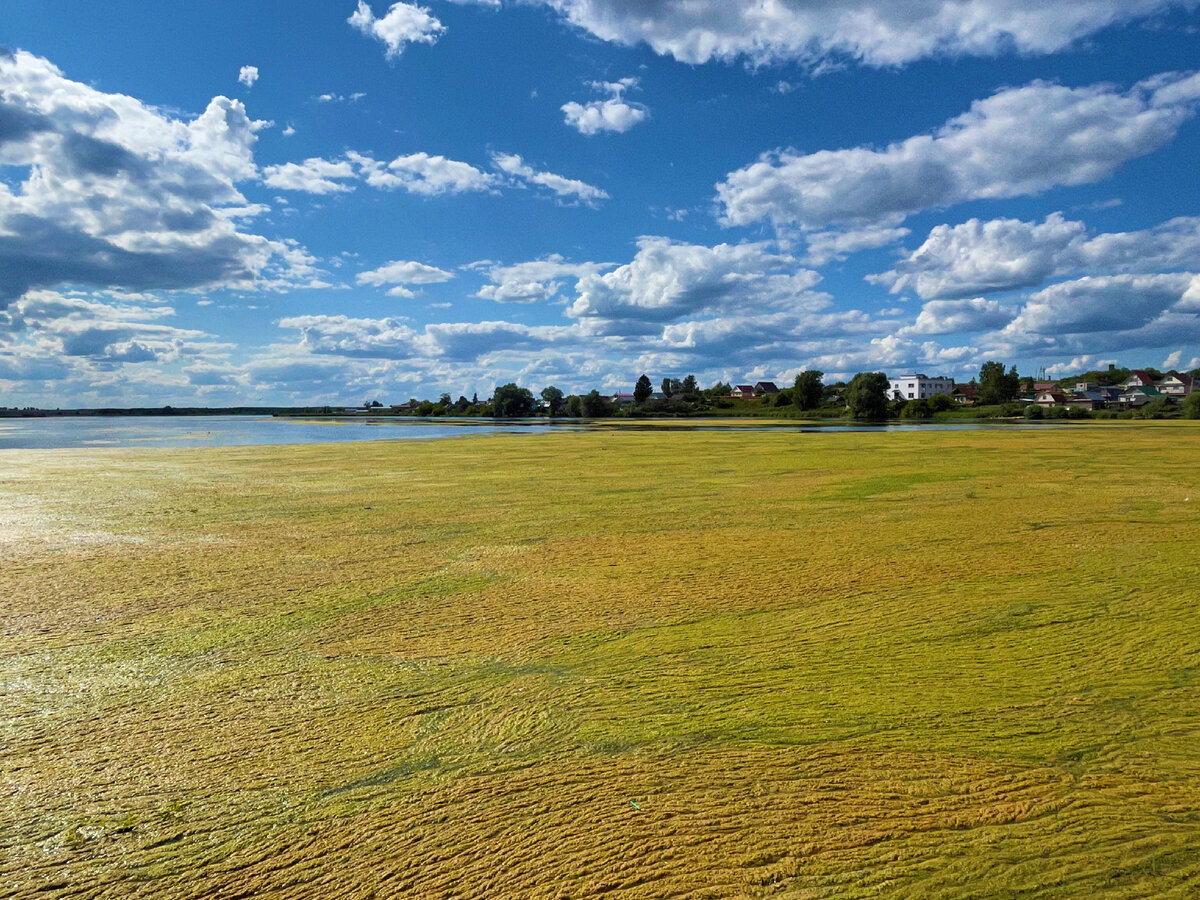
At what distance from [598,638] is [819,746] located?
6.93ft

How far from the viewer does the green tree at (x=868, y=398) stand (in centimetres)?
9144

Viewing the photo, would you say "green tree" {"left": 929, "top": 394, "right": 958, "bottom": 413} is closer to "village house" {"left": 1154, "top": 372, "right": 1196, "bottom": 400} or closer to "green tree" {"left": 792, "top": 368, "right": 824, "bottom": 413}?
"green tree" {"left": 792, "top": 368, "right": 824, "bottom": 413}

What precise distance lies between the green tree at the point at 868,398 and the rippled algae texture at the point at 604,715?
285ft

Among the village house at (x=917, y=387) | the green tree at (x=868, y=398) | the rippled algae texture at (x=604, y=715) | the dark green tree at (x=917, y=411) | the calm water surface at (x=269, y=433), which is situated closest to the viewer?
the rippled algae texture at (x=604, y=715)

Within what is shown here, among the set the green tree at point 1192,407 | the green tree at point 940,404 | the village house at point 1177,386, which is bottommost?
the green tree at point 1192,407

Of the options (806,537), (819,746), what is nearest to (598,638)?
(819,746)

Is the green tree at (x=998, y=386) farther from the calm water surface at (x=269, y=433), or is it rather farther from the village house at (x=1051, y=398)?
the calm water surface at (x=269, y=433)

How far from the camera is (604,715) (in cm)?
414

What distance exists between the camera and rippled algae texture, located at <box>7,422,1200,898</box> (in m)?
2.88

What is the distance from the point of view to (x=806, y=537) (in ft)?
31.4

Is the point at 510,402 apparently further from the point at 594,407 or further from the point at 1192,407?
the point at 1192,407

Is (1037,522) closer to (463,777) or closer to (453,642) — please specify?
(453,642)

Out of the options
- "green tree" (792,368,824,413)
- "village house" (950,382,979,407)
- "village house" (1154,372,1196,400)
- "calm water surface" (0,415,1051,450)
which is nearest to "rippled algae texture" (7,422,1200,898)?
"calm water surface" (0,415,1051,450)

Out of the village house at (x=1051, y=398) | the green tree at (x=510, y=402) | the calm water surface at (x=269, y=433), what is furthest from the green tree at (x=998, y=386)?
the green tree at (x=510, y=402)
